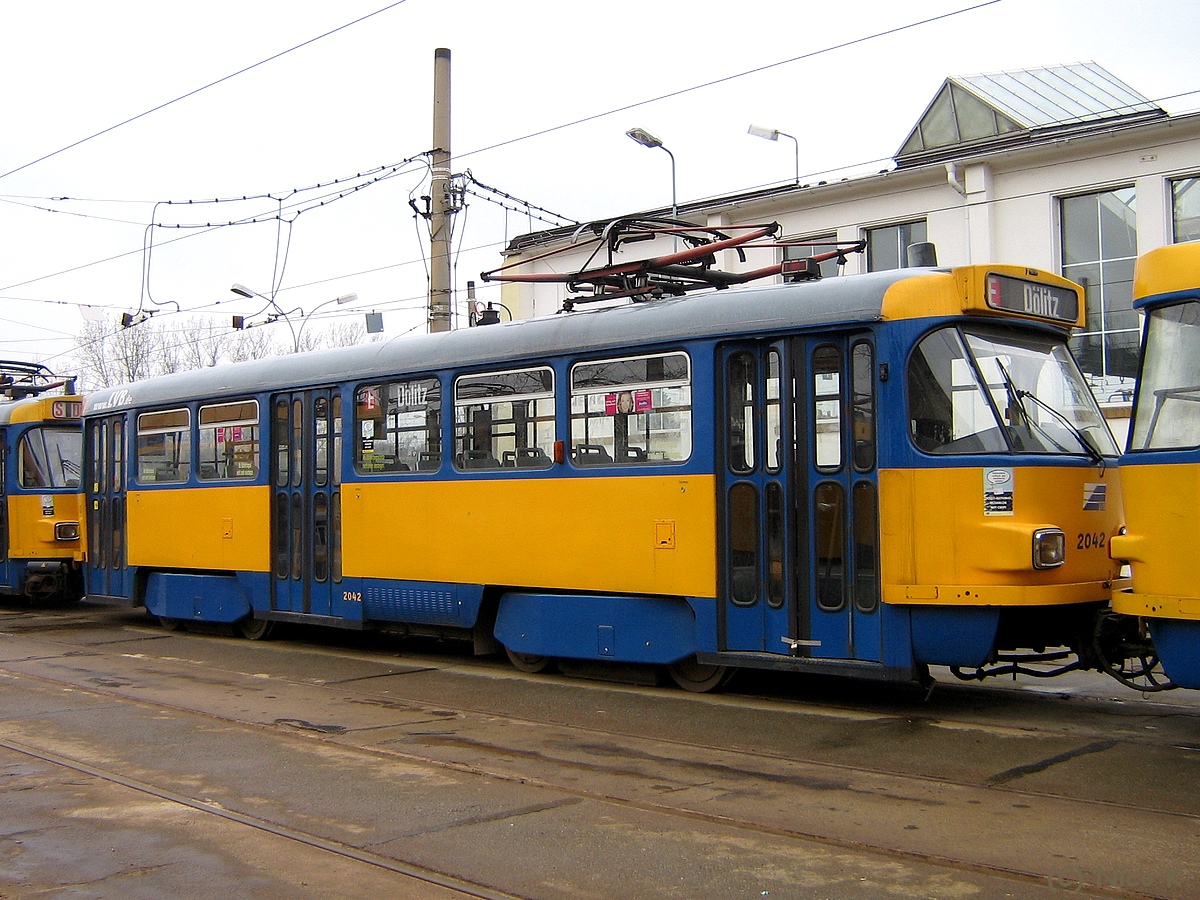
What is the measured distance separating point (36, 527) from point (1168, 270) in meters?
16.5

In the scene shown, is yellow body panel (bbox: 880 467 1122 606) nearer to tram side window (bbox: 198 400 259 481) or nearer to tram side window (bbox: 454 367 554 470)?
tram side window (bbox: 454 367 554 470)

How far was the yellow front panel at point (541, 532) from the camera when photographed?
9.40 m

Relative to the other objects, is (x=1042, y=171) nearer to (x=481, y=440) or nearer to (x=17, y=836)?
(x=481, y=440)

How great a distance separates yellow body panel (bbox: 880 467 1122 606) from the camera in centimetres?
790

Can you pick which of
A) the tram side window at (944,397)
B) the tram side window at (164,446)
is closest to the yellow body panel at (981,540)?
the tram side window at (944,397)

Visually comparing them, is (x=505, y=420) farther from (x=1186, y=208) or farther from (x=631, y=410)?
(x=1186, y=208)

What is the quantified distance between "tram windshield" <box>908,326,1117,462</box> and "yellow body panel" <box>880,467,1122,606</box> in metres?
0.21

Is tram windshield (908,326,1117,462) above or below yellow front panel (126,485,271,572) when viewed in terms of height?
above

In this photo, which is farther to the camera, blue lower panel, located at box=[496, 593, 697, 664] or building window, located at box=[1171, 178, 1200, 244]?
building window, located at box=[1171, 178, 1200, 244]

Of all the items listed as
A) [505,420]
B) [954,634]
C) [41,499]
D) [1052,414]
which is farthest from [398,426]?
[41,499]

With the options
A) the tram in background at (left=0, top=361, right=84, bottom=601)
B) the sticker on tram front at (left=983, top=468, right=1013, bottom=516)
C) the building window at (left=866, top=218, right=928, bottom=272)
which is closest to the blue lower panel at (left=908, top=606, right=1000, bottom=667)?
the sticker on tram front at (left=983, top=468, right=1013, bottom=516)

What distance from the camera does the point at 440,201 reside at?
55.6 ft

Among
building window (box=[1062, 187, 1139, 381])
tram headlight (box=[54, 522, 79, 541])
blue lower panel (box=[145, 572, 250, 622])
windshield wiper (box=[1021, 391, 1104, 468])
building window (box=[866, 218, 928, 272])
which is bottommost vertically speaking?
blue lower panel (box=[145, 572, 250, 622])

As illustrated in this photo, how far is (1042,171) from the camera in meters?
22.1
